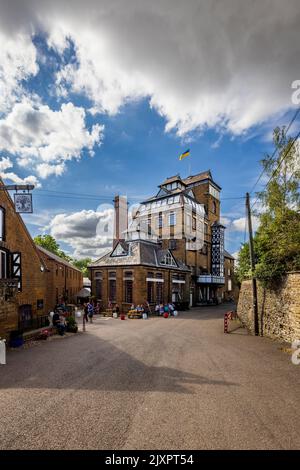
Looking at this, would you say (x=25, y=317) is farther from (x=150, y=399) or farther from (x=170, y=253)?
(x=170, y=253)

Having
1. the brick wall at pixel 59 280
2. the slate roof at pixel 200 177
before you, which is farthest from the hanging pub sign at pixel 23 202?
the slate roof at pixel 200 177

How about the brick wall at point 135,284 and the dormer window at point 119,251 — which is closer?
the brick wall at point 135,284

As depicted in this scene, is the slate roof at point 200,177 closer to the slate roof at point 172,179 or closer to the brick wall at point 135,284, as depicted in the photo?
the slate roof at point 172,179

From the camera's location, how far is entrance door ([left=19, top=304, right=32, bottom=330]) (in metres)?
14.2

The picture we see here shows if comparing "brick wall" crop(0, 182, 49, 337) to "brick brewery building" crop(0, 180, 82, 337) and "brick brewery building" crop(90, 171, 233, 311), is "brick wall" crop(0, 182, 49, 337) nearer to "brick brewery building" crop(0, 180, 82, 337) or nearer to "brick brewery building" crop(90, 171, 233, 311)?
"brick brewery building" crop(0, 180, 82, 337)

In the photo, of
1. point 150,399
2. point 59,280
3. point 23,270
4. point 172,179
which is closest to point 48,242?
point 59,280

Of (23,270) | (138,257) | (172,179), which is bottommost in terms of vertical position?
(23,270)

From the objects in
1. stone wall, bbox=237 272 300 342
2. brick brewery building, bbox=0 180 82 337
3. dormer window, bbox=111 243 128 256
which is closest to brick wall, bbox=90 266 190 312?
dormer window, bbox=111 243 128 256

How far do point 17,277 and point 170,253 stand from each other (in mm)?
21682

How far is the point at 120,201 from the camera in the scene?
3622 cm

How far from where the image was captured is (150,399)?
233 inches

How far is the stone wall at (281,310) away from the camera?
36.1 ft

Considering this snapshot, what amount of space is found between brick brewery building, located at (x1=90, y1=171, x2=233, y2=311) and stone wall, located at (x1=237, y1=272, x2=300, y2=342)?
14.5m

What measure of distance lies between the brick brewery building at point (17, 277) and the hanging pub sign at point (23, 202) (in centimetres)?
406
